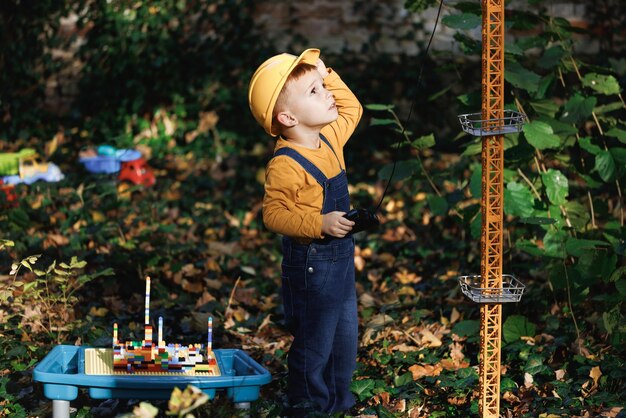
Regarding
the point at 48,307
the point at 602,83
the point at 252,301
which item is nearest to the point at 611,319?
the point at 602,83

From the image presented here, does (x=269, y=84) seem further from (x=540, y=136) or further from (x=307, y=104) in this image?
(x=540, y=136)

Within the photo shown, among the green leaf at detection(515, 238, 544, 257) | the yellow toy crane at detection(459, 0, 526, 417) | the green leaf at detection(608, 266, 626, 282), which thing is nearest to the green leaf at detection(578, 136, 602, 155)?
the green leaf at detection(515, 238, 544, 257)

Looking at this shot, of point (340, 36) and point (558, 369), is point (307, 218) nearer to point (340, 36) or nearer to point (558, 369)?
point (558, 369)

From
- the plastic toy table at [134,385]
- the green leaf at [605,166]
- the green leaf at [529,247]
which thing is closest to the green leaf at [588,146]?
the green leaf at [605,166]

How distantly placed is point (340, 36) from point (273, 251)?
2.98m

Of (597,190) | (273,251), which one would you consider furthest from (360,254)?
(597,190)

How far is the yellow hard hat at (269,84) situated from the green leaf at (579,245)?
1874 millimetres

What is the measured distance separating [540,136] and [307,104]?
5.19 ft

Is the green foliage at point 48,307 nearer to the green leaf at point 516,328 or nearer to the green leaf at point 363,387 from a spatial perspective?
the green leaf at point 363,387

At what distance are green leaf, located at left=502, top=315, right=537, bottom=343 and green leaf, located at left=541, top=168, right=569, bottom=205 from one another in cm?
64

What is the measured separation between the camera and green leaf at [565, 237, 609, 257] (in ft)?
17.3

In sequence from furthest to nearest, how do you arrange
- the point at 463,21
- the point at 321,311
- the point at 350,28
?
the point at 350,28
the point at 463,21
the point at 321,311

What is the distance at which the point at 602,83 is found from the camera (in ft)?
18.7

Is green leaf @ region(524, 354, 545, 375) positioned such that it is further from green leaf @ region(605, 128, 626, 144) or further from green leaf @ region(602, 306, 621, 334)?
green leaf @ region(605, 128, 626, 144)
